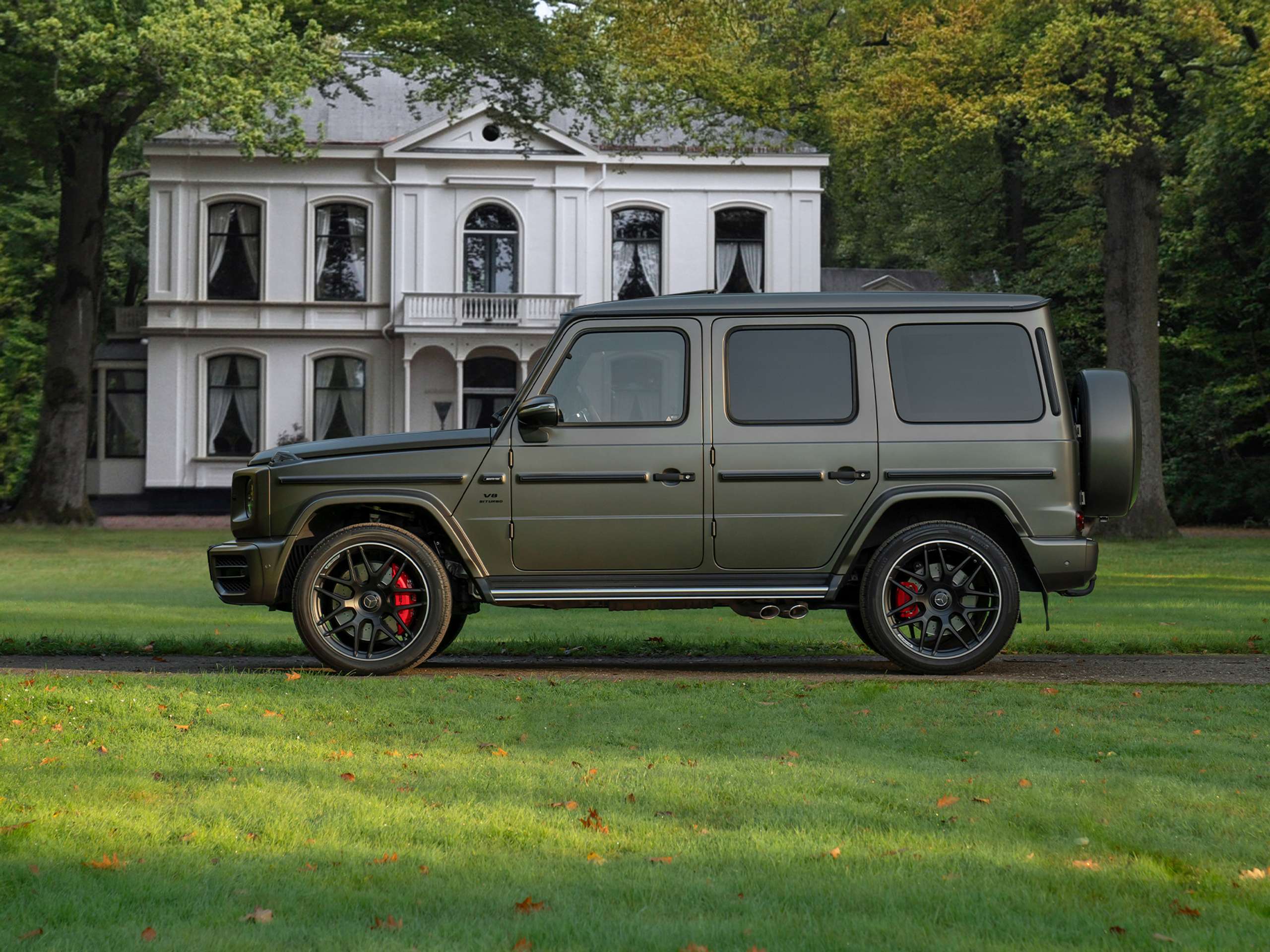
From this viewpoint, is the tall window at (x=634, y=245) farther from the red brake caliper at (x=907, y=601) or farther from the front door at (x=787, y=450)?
the red brake caliper at (x=907, y=601)

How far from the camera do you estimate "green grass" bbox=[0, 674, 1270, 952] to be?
3656 mm

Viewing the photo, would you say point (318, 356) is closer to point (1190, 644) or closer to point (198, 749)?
point (1190, 644)

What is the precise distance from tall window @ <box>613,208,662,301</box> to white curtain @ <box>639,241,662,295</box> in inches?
0.5

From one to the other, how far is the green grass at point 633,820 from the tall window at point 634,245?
30.3 meters

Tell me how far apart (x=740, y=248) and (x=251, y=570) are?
29745 mm

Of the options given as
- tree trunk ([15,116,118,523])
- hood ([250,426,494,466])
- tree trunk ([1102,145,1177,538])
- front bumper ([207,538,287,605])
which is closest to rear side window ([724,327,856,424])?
hood ([250,426,494,466])

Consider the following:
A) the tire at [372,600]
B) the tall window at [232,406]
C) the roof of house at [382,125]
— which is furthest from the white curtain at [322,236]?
the tire at [372,600]

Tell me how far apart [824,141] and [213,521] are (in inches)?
745

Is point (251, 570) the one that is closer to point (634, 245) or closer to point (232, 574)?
point (232, 574)

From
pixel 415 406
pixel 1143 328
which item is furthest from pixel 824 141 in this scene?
pixel 1143 328

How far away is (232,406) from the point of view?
36562mm

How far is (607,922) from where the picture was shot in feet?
11.9

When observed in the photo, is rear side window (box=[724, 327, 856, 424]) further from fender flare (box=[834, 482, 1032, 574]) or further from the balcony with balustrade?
the balcony with balustrade

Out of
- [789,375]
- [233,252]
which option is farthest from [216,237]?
[789,375]
